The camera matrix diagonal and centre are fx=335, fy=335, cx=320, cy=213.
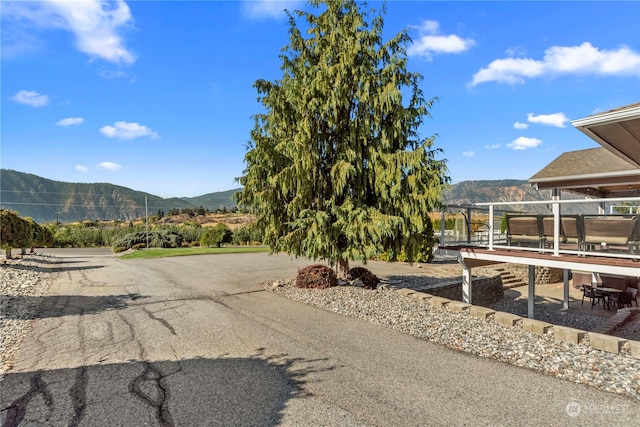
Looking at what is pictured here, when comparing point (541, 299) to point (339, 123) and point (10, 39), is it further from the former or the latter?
point (10, 39)

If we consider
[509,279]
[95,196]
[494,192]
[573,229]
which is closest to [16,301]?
[573,229]

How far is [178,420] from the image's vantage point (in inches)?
130

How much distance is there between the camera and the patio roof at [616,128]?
507 centimetres

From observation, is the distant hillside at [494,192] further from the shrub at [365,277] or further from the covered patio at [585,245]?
the shrub at [365,277]

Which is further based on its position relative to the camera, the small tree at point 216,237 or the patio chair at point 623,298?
the small tree at point 216,237

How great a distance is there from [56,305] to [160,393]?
6.19 meters

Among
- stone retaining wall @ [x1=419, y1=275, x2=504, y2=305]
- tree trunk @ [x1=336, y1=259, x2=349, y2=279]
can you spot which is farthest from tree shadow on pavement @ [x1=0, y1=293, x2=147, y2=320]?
stone retaining wall @ [x1=419, y1=275, x2=504, y2=305]

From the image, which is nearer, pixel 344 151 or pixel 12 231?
pixel 344 151

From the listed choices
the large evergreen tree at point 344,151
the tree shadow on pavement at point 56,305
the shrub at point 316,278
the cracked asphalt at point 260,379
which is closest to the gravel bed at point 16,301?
the tree shadow on pavement at point 56,305

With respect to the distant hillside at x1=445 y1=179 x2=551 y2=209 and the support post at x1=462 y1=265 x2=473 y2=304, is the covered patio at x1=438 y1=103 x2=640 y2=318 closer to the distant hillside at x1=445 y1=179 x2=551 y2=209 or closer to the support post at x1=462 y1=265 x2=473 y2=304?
the support post at x1=462 y1=265 x2=473 y2=304

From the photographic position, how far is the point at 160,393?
3836 mm

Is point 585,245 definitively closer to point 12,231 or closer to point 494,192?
point 12,231

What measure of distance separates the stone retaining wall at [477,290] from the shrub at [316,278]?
9.23 feet

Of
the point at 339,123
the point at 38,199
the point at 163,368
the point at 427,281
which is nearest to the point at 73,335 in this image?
the point at 163,368
